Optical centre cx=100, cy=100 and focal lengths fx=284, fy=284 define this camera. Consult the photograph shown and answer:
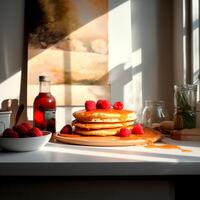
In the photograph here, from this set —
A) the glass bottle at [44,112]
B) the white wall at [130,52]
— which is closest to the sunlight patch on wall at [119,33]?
the white wall at [130,52]

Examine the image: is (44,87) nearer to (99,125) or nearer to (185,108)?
(99,125)

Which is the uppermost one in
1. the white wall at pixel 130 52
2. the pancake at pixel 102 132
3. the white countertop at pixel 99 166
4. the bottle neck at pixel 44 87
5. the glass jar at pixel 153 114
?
the white wall at pixel 130 52

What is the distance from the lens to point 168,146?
96 centimetres

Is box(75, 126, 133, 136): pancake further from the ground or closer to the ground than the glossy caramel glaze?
further from the ground

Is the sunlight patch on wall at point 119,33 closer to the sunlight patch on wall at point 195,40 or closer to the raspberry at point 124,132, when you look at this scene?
the sunlight patch on wall at point 195,40

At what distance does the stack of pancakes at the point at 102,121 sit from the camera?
100 centimetres

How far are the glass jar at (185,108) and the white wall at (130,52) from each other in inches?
11.9

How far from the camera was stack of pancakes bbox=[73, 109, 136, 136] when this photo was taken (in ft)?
3.29

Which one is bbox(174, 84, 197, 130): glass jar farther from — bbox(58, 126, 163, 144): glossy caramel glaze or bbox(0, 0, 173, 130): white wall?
bbox(0, 0, 173, 130): white wall

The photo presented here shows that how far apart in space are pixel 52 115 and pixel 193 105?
575 mm

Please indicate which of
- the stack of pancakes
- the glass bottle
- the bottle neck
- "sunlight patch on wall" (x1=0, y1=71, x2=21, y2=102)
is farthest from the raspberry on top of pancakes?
"sunlight patch on wall" (x1=0, y1=71, x2=21, y2=102)

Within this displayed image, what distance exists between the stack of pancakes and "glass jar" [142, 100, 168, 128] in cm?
26

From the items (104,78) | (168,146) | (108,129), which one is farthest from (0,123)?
(168,146)

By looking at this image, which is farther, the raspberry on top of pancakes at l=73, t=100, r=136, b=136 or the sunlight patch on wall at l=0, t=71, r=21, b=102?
the sunlight patch on wall at l=0, t=71, r=21, b=102
